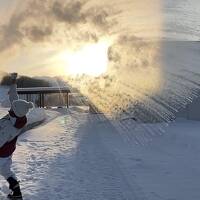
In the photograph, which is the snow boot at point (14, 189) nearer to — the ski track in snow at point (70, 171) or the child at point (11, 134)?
the child at point (11, 134)

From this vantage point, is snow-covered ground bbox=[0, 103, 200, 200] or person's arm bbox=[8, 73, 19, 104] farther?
person's arm bbox=[8, 73, 19, 104]

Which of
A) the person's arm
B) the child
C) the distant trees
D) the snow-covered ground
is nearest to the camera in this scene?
the child

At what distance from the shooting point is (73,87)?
4622cm

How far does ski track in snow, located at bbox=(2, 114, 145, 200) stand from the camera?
894 cm

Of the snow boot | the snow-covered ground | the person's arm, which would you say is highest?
the person's arm

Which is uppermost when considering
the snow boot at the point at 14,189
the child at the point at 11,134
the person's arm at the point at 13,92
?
the person's arm at the point at 13,92

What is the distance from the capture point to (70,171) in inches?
441

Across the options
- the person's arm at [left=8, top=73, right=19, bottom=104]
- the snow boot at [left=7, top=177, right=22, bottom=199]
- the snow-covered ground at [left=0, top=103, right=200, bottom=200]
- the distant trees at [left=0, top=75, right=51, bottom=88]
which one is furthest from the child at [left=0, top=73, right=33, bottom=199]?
the distant trees at [left=0, top=75, right=51, bottom=88]

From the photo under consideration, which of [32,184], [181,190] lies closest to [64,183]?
[32,184]

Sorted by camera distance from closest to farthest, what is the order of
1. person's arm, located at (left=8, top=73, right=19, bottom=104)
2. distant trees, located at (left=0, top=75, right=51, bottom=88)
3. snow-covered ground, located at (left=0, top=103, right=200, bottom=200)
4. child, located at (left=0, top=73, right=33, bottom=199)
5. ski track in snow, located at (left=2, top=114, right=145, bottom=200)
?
1. child, located at (left=0, top=73, right=33, bottom=199)
2. ski track in snow, located at (left=2, top=114, right=145, bottom=200)
3. snow-covered ground, located at (left=0, top=103, right=200, bottom=200)
4. person's arm, located at (left=8, top=73, right=19, bottom=104)
5. distant trees, located at (left=0, top=75, right=51, bottom=88)

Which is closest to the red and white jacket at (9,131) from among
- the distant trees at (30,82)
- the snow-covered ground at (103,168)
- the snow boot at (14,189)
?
the snow boot at (14,189)

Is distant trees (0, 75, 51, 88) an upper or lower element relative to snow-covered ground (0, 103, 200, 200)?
lower

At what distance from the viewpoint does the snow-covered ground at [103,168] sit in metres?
9.17

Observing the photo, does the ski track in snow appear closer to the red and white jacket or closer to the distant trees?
the red and white jacket
